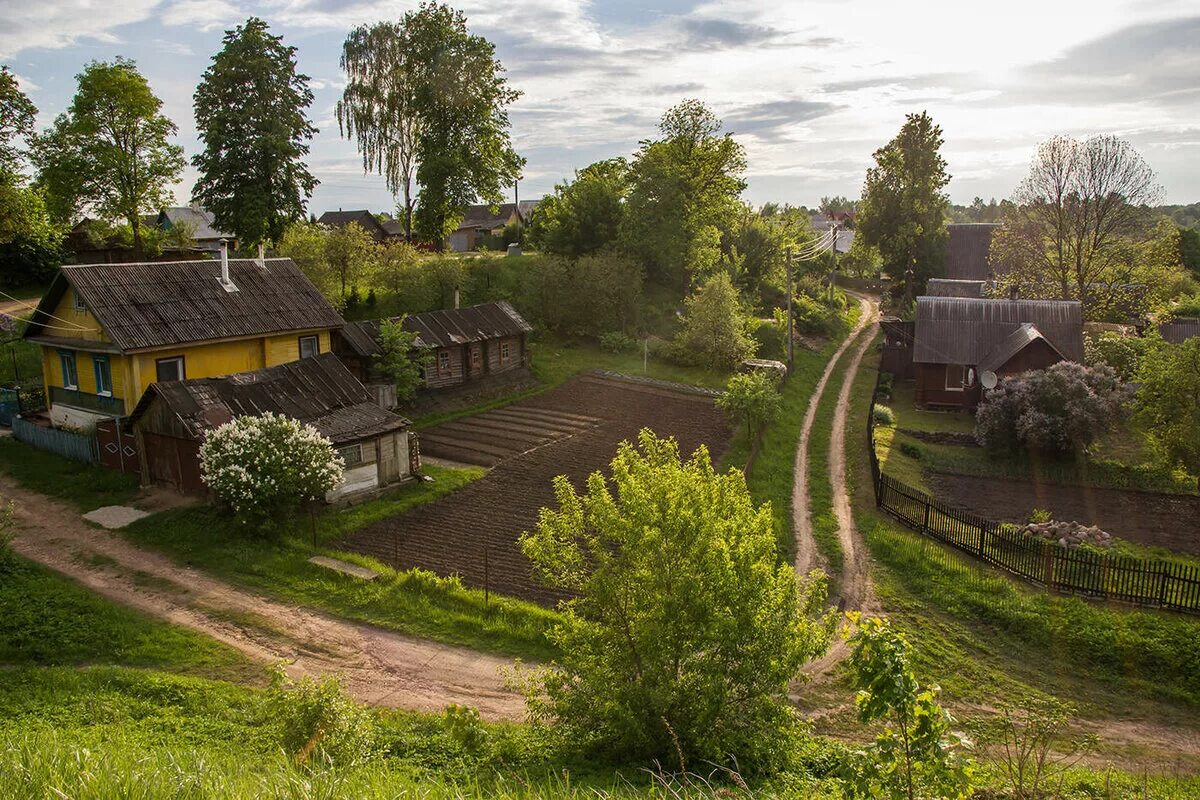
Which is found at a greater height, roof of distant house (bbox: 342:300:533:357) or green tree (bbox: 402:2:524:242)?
green tree (bbox: 402:2:524:242)

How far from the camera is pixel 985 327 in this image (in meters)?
38.2

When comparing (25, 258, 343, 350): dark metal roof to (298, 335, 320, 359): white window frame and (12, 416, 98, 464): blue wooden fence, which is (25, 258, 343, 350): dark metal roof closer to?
(298, 335, 320, 359): white window frame

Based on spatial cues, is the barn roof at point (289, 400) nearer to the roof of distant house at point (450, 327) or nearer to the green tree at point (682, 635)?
A: the roof of distant house at point (450, 327)

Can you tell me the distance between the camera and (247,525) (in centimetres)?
2159

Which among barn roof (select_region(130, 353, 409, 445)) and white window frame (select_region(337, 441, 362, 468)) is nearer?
barn roof (select_region(130, 353, 409, 445))

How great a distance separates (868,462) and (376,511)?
59.0ft

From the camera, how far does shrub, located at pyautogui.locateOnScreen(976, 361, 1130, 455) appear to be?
28891mm

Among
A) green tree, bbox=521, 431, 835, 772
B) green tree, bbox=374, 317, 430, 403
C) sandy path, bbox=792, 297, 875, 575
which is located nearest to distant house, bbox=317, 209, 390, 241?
green tree, bbox=374, 317, 430, 403

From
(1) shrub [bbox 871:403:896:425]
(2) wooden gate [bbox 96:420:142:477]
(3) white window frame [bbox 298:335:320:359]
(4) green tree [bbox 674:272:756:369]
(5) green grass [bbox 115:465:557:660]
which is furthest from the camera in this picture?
(4) green tree [bbox 674:272:756:369]

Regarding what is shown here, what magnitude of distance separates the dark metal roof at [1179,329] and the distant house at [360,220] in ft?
175

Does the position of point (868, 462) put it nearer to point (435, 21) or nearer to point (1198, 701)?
point (1198, 701)

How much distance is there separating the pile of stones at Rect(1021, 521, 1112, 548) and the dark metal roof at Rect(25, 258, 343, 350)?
25.9 metres

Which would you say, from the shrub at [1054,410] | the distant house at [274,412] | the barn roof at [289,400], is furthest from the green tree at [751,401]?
the barn roof at [289,400]

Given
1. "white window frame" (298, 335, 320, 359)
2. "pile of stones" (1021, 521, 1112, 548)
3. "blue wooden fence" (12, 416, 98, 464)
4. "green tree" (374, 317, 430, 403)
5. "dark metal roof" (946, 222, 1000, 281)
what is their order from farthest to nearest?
"dark metal roof" (946, 222, 1000, 281), "green tree" (374, 317, 430, 403), "white window frame" (298, 335, 320, 359), "blue wooden fence" (12, 416, 98, 464), "pile of stones" (1021, 521, 1112, 548)
